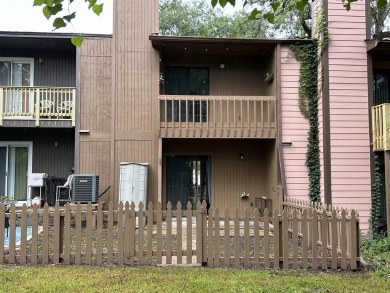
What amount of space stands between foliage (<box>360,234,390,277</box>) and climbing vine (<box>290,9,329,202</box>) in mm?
2644

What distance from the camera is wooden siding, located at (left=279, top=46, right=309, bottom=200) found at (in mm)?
10781

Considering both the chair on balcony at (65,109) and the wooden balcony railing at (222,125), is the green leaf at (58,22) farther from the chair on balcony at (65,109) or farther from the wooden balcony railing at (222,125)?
the chair on balcony at (65,109)

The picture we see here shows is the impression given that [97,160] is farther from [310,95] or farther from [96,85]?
[310,95]

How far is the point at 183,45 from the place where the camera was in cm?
1137

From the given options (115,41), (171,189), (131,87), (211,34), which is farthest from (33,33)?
(211,34)

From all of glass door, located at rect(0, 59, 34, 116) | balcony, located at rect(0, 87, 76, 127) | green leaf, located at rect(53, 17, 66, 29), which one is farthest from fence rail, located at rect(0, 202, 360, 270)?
glass door, located at rect(0, 59, 34, 116)

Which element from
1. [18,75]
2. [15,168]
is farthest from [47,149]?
[18,75]

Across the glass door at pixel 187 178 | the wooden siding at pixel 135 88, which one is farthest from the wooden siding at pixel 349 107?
the wooden siding at pixel 135 88

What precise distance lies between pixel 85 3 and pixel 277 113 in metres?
8.21

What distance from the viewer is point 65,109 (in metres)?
11.8

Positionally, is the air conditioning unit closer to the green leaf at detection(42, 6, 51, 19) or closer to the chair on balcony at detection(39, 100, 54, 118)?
the chair on balcony at detection(39, 100, 54, 118)

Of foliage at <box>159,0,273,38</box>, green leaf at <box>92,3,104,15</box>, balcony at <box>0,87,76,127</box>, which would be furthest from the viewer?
foliage at <box>159,0,273,38</box>

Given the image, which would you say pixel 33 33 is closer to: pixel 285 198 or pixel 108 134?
pixel 108 134

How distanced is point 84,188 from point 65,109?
9.41 feet
